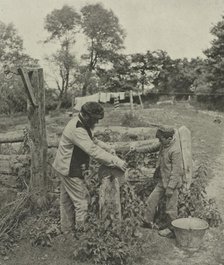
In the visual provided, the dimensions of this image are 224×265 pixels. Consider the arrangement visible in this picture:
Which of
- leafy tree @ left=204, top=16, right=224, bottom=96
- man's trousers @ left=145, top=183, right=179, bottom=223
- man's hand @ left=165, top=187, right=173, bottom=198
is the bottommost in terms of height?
man's trousers @ left=145, top=183, right=179, bottom=223

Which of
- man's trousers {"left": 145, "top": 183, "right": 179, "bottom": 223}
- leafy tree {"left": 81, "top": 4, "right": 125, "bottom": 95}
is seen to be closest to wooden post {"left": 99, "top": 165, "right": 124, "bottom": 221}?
man's trousers {"left": 145, "top": 183, "right": 179, "bottom": 223}

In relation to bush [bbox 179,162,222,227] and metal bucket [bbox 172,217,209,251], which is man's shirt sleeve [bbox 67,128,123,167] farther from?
bush [bbox 179,162,222,227]

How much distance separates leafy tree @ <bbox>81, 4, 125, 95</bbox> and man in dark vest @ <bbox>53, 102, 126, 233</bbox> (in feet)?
149

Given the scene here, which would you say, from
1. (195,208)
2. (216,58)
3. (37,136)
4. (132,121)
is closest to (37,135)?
(37,136)

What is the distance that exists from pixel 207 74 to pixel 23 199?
107 ft

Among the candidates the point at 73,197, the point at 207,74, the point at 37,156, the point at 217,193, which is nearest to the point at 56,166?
the point at 73,197

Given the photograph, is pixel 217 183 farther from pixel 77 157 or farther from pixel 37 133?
pixel 77 157

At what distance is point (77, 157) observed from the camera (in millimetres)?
5559

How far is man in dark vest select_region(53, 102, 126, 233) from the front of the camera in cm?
534

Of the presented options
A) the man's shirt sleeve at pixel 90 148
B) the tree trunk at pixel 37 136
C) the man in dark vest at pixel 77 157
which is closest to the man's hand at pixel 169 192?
the man in dark vest at pixel 77 157

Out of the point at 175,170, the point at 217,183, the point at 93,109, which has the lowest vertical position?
the point at 217,183

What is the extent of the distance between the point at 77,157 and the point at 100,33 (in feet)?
159

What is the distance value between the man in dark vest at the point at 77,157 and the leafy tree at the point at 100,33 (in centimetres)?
Result: 4549

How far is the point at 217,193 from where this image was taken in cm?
858
